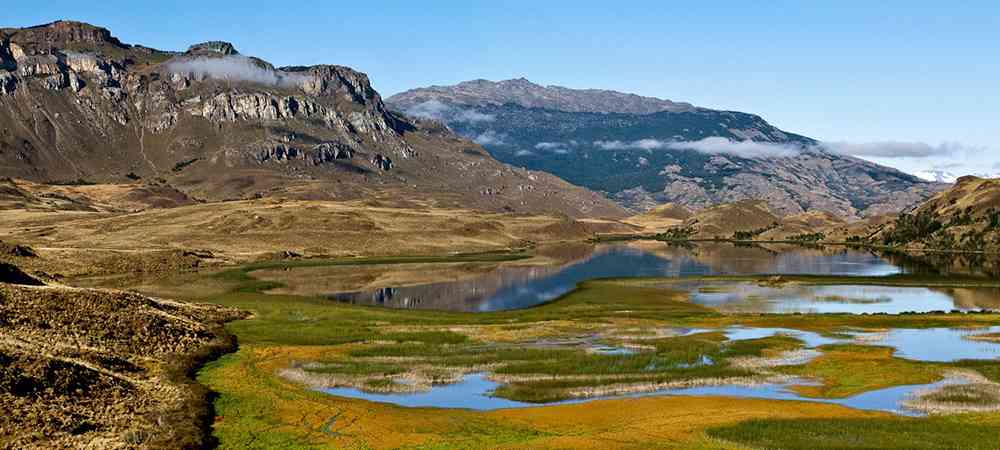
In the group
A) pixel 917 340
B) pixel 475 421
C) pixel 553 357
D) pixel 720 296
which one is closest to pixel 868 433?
pixel 475 421

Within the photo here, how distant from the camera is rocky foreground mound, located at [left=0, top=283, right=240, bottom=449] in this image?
4738 cm

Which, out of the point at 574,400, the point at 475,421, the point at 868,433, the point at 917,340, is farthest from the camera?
the point at 917,340

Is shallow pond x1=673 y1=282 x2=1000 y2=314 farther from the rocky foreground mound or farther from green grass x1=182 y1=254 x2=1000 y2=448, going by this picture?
the rocky foreground mound

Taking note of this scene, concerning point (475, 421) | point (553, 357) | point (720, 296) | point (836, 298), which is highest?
point (836, 298)

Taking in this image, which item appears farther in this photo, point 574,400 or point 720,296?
point 720,296

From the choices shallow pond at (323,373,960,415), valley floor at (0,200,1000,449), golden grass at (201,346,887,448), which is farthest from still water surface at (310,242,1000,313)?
golden grass at (201,346,887,448)

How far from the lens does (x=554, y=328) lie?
98562 millimetres

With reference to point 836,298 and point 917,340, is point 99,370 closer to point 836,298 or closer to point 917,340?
point 917,340

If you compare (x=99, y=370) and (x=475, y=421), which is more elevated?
(x=99, y=370)

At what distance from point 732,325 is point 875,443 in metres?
56.7

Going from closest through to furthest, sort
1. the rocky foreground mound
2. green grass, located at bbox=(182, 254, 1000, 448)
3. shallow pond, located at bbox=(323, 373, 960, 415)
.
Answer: the rocky foreground mound → green grass, located at bbox=(182, 254, 1000, 448) → shallow pond, located at bbox=(323, 373, 960, 415)

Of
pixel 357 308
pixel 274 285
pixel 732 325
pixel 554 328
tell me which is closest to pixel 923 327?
pixel 732 325

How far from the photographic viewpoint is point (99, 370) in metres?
59.1

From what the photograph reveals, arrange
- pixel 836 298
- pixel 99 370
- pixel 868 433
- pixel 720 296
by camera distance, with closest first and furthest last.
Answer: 1. pixel 868 433
2. pixel 99 370
3. pixel 836 298
4. pixel 720 296
